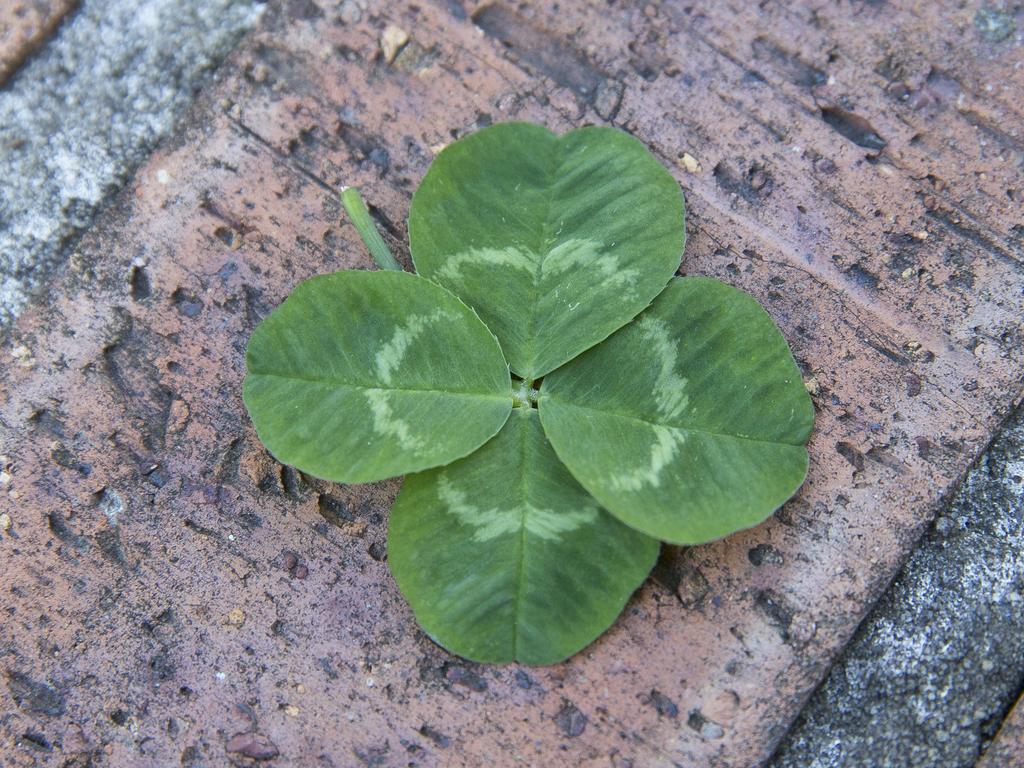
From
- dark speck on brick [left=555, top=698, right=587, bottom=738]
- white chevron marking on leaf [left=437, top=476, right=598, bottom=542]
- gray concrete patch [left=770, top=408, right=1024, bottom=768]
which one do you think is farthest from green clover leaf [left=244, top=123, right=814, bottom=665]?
gray concrete patch [left=770, top=408, right=1024, bottom=768]

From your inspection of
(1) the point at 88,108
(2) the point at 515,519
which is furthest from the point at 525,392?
(1) the point at 88,108

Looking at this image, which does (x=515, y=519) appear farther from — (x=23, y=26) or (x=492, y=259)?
(x=23, y=26)

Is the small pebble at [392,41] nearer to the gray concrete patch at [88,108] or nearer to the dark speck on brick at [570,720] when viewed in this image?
the gray concrete patch at [88,108]

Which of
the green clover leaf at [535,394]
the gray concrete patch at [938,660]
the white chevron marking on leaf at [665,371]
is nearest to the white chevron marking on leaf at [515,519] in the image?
the green clover leaf at [535,394]

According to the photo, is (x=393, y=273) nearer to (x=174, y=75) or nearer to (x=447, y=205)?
(x=447, y=205)

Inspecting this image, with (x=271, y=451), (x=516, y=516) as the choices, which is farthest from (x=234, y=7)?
(x=516, y=516)
